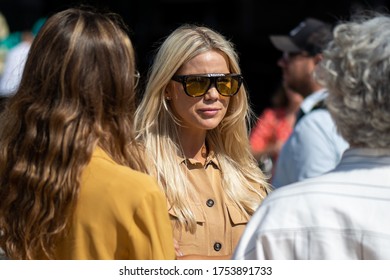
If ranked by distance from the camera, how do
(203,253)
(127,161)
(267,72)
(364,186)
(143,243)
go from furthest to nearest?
(267,72)
(203,253)
(127,161)
(143,243)
(364,186)

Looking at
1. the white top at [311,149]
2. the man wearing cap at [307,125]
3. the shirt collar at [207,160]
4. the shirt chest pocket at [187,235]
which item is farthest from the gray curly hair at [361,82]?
the white top at [311,149]

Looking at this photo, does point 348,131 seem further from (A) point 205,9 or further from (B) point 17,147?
(A) point 205,9

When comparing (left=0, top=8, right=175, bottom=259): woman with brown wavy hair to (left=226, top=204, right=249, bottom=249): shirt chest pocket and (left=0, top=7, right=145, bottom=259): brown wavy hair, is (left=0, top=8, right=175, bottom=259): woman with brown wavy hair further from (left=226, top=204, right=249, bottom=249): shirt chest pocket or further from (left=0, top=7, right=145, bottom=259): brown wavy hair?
(left=226, top=204, right=249, bottom=249): shirt chest pocket

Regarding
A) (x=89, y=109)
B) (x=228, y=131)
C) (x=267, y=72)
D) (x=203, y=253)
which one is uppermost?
(x=89, y=109)

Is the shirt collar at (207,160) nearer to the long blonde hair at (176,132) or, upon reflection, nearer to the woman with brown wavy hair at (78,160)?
the long blonde hair at (176,132)

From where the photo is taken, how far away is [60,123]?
2.45 meters

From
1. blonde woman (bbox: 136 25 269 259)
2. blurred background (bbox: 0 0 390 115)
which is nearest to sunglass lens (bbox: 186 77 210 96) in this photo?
blonde woman (bbox: 136 25 269 259)

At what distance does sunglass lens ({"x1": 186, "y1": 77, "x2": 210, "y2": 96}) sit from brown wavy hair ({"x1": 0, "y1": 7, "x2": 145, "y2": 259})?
878 millimetres

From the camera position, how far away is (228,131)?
3.58 meters

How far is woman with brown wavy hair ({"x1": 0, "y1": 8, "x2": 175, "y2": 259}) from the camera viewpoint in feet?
7.88

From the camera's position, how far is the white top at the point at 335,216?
7.14ft

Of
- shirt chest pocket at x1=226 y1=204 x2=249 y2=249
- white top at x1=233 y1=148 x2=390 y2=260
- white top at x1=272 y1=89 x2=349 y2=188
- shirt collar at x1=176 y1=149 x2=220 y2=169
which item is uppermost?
white top at x1=233 y1=148 x2=390 y2=260
